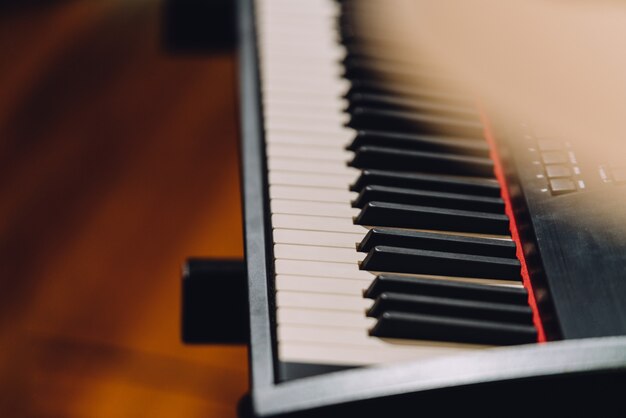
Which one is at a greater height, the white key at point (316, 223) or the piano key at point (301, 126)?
the piano key at point (301, 126)

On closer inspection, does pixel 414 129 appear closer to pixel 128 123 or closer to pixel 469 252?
pixel 469 252

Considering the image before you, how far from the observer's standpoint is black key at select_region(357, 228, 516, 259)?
33.4 inches

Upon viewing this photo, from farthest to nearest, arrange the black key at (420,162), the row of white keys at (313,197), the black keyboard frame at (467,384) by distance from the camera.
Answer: the black key at (420,162)
the row of white keys at (313,197)
the black keyboard frame at (467,384)

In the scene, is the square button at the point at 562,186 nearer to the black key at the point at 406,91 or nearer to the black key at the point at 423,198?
the black key at the point at 423,198

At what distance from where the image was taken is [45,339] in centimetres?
158

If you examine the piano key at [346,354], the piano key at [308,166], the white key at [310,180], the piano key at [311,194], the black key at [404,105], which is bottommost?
the piano key at [346,354]

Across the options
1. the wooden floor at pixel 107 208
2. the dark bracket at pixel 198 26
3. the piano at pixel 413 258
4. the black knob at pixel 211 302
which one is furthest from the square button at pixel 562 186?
the dark bracket at pixel 198 26

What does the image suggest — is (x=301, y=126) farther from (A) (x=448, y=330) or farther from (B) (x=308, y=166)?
(A) (x=448, y=330)

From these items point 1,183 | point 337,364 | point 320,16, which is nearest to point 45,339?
point 1,183

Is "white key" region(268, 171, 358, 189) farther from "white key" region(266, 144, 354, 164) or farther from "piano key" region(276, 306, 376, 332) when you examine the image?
"piano key" region(276, 306, 376, 332)

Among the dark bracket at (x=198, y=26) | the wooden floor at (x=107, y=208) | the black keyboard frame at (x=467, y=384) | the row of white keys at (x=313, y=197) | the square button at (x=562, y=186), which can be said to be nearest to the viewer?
the black keyboard frame at (x=467, y=384)

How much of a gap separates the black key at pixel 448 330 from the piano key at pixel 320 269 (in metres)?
0.08

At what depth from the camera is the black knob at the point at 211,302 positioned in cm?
111

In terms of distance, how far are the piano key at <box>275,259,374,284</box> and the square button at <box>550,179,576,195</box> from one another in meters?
0.24
